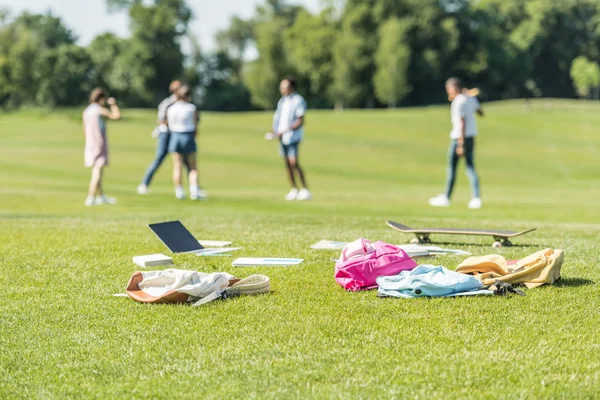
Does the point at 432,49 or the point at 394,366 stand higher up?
the point at 432,49

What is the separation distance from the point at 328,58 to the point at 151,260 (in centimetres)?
9220

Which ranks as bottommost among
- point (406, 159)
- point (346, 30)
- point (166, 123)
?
point (406, 159)

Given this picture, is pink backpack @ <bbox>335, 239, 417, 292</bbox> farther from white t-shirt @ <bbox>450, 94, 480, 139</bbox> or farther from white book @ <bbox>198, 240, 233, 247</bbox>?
white t-shirt @ <bbox>450, 94, 480, 139</bbox>

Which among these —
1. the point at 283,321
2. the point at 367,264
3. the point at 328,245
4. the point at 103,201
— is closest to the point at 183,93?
the point at 103,201

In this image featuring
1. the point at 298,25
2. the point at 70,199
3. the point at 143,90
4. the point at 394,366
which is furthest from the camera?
the point at 298,25

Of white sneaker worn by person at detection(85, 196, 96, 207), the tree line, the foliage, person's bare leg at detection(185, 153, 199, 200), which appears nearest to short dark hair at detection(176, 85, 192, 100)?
person's bare leg at detection(185, 153, 199, 200)

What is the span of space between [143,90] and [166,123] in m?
75.5

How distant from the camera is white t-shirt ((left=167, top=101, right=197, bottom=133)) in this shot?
1648 cm

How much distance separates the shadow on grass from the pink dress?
11159 mm

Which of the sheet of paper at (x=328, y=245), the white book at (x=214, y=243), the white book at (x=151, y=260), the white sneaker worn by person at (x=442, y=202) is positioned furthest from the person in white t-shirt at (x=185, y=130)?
the white book at (x=151, y=260)

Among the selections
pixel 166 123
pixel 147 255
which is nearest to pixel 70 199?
pixel 166 123

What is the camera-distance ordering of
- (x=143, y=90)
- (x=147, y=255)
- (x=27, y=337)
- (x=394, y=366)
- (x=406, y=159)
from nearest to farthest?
(x=394, y=366) → (x=27, y=337) → (x=147, y=255) → (x=406, y=159) → (x=143, y=90)

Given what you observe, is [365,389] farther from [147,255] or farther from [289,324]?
[147,255]

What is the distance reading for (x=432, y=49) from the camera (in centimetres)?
9575
